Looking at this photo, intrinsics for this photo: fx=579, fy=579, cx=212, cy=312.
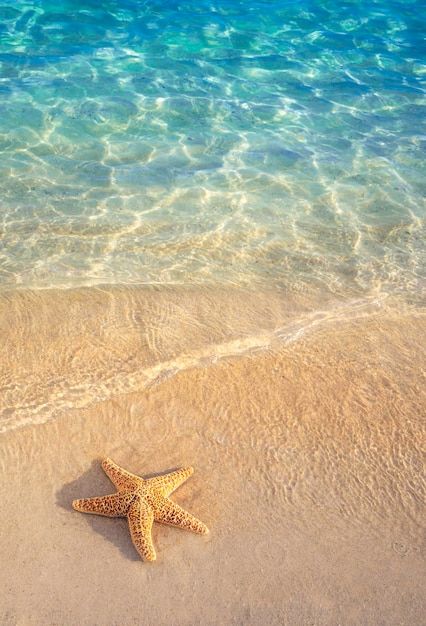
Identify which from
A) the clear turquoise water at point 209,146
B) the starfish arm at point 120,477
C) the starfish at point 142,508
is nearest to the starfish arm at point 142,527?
the starfish at point 142,508

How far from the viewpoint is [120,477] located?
3.96m

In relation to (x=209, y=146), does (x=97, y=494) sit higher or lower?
lower

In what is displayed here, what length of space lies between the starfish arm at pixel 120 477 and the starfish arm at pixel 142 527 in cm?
15

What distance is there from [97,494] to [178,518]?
62cm

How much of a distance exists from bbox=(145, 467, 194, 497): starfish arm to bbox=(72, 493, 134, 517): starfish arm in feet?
0.67

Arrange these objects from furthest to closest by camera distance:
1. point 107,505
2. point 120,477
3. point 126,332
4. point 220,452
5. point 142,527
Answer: point 126,332 < point 220,452 < point 120,477 < point 107,505 < point 142,527

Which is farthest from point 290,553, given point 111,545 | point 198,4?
point 198,4

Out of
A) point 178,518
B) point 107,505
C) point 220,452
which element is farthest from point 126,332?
point 178,518

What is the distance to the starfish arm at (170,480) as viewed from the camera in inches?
154

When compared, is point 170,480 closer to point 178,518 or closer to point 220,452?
point 178,518

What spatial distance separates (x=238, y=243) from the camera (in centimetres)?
664

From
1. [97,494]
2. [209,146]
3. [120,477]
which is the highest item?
[209,146]

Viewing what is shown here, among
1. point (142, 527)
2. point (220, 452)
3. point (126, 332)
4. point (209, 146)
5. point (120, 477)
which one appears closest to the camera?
point (142, 527)

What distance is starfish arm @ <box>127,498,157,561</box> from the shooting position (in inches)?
141
